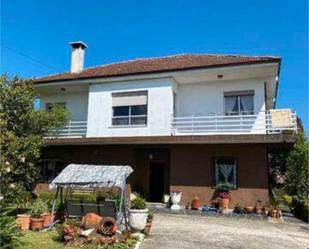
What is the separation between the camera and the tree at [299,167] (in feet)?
74.6

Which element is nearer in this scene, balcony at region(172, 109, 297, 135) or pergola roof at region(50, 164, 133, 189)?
pergola roof at region(50, 164, 133, 189)

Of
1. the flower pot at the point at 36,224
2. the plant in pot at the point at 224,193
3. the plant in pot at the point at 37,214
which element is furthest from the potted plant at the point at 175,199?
the flower pot at the point at 36,224

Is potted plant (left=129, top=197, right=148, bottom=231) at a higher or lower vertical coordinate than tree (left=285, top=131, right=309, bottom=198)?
lower

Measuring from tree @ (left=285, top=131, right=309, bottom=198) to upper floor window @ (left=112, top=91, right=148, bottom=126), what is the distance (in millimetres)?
9738

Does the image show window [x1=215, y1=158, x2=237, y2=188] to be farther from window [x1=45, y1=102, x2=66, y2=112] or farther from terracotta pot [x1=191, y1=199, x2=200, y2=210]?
window [x1=45, y1=102, x2=66, y2=112]

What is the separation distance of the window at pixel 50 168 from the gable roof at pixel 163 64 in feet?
18.2

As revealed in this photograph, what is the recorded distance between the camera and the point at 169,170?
22.2m

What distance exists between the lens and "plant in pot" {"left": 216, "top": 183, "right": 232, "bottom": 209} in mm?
19422

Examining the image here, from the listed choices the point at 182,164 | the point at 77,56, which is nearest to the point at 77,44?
the point at 77,56

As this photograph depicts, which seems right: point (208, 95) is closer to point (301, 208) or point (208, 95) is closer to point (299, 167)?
point (299, 167)

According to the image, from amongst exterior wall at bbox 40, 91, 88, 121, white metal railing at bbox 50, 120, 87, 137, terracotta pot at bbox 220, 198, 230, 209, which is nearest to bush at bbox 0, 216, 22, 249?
terracotta pot at bbox 220, 198, 230, 209

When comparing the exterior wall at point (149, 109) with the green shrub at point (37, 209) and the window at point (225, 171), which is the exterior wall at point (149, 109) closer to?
the window at point (225, 171)

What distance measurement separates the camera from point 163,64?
24234 millimetres

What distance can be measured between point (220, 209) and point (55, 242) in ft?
35.2
